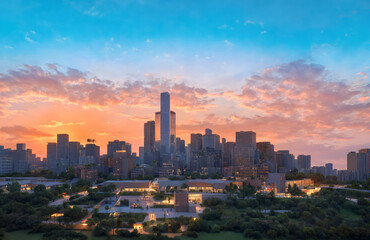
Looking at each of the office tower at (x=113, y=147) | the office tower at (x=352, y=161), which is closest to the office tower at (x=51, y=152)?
the office tower at (x=113, y=147)

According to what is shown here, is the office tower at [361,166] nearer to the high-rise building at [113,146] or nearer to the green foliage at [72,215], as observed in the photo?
the green foliage at [72,215]

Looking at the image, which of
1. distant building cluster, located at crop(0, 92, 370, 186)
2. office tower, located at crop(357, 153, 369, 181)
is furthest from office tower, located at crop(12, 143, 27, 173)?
office tower, located at crop(357, 153, 369, 181)

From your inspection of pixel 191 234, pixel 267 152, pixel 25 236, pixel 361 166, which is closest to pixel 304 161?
pixel 267 152

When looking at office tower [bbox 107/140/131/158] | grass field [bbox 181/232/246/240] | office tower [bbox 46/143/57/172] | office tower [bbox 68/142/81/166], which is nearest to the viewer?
grass field [bbox 181/232/246/240]

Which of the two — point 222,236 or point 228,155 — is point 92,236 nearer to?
point 222,236

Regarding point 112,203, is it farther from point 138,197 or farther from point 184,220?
point 184,220

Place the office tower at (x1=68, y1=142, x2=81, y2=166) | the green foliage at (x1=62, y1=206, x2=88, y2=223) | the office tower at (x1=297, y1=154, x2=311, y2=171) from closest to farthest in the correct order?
the green foliage at (x1=62, y1=206, x2=88, y2=223) → the office tower at (x1=297, y1=154, x2=311, y2=171) → the office tower at (x1=68, y1=142, x2=81, y2=166)

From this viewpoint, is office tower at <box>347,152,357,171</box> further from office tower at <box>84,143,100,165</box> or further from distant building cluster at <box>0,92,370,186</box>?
office tower at <box>84,143,100,165</box>

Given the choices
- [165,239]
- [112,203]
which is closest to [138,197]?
[112,203]
